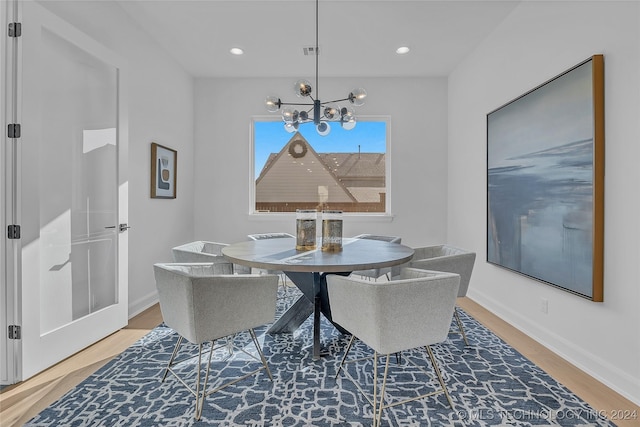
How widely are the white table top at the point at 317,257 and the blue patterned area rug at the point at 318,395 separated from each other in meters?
0.71

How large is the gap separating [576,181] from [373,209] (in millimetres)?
2579

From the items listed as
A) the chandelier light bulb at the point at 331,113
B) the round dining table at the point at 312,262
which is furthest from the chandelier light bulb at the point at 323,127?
the round dining table at the point at 312,262

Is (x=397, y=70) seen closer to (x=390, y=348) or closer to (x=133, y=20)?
(x=133, y=20)

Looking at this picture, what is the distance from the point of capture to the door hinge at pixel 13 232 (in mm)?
1925

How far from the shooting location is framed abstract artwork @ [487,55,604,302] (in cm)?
200

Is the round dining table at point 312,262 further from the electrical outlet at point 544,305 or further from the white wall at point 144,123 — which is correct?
the white wall at point 144,123

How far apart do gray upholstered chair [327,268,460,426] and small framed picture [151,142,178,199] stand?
8.35ft

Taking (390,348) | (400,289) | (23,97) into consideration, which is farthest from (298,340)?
(23,97)

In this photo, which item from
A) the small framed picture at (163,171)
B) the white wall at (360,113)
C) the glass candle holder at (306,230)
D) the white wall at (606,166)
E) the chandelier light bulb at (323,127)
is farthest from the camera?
the white wall at (360,113)

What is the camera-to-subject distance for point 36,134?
6.59 ft

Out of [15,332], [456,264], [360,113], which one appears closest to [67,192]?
[15,332]

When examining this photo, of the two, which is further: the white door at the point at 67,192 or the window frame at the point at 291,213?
the window frame at the point at 291,213

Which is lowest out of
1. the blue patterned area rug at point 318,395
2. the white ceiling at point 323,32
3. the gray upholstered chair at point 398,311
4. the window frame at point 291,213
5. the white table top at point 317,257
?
the blue patterned area rug at point 318,395

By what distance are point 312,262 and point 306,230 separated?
0.54 meters
